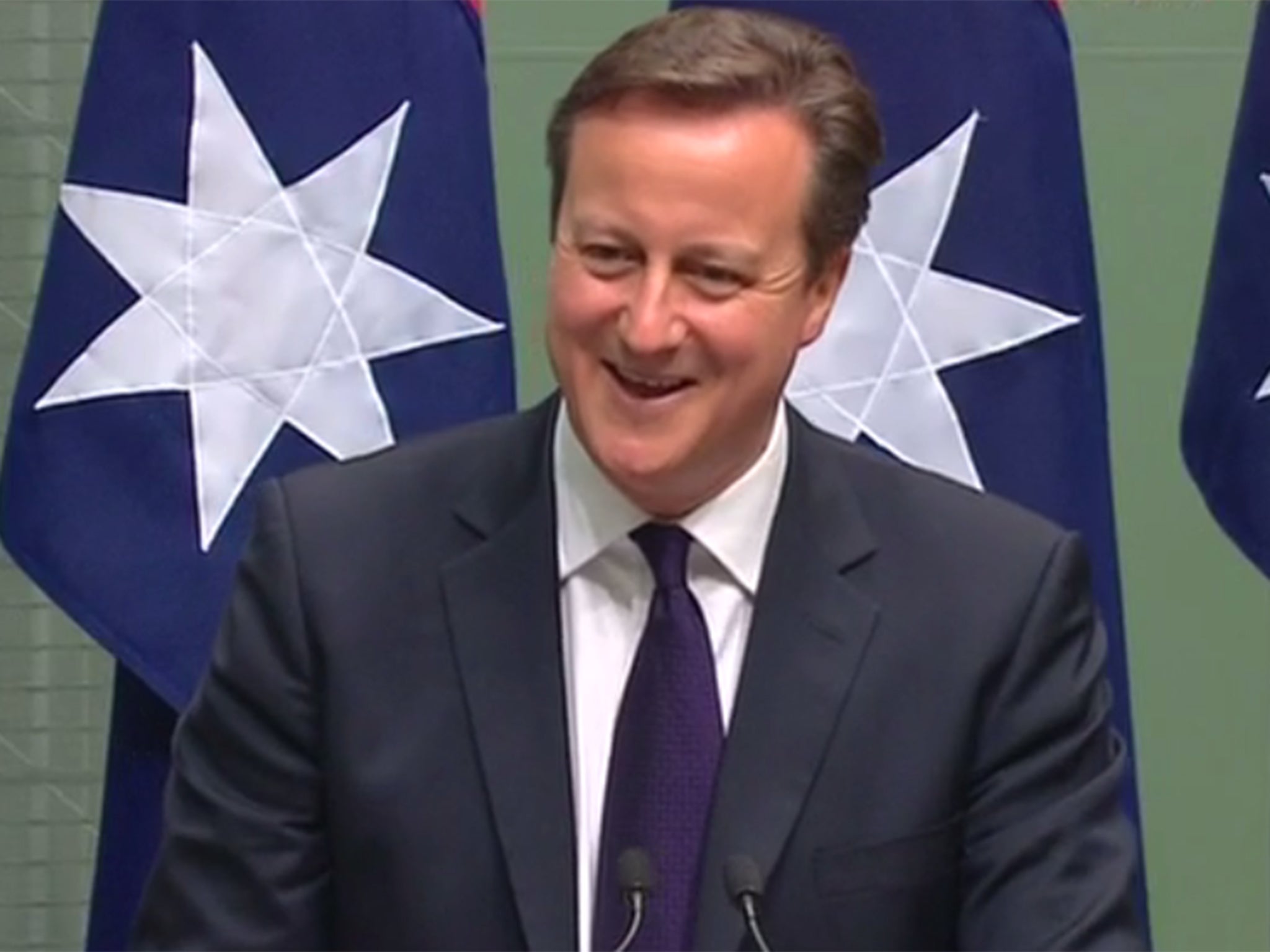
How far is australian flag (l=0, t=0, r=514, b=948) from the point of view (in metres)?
2.39

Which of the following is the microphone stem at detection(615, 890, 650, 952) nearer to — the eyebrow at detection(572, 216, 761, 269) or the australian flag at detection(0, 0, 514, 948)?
the eyebrow at detection(572, 216, 761, 269)

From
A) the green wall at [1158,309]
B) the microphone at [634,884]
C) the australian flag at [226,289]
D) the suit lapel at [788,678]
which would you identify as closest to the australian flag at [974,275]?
the australian flag at [226,289]

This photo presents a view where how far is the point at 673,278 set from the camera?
5.08ft

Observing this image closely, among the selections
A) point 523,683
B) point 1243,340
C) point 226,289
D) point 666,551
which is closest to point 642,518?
point 666,551

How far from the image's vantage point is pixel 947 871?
1612 millimetres

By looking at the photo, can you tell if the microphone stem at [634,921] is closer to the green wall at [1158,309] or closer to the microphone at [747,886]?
the microphone at [747,886]

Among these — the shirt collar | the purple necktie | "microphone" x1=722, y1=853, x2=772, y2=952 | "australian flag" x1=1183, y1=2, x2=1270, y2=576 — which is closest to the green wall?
"australian flag" x1=1183, y1=2, x2=1270, y2=576

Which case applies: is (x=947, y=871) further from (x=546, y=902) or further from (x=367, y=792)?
(x=367, y=792)

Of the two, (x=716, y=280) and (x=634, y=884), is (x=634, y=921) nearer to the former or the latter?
(x=634, y=884)

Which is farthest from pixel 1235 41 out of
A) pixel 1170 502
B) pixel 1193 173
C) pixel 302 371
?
pixel 302 371

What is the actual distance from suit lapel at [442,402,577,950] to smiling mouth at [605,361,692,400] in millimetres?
135

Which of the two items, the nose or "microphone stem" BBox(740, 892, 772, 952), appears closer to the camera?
"microphone stem" BBox(740, 892, 772, 952)

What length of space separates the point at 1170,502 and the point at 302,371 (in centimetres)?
112

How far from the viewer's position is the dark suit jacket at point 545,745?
1.56m
